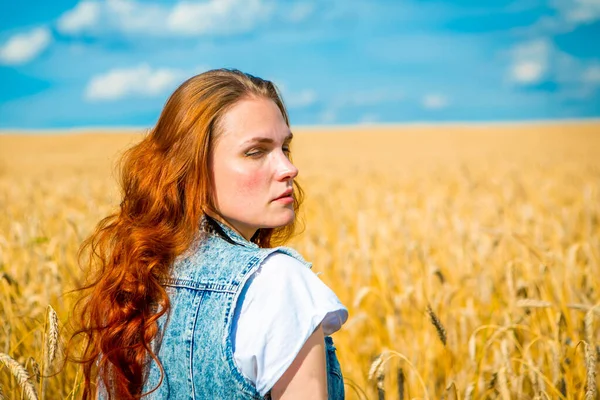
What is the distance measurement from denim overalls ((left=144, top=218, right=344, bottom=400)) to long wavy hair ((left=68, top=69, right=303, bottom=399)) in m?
0.03

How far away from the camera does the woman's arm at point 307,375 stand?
38.7 inches

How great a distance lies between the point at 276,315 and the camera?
961 millimetres

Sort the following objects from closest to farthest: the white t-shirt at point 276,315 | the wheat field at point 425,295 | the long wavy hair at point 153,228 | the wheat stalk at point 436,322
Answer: the white t-shirt at point 276,315 → the long wavy hair at point 153,228 → the wheat stalk at point 436,322 → the wheat field at point 425,295

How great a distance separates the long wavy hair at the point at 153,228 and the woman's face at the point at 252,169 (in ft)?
0.08

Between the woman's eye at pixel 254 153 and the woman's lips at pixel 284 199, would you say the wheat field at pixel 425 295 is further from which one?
the woman's eye at pixel 254 153

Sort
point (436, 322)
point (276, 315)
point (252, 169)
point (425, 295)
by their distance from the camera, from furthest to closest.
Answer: point (425, 295), point (436, 322), point (252, 169), point (276, 315)

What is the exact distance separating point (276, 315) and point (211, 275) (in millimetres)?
174

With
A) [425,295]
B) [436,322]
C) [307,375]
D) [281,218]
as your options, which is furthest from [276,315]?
[425,295]

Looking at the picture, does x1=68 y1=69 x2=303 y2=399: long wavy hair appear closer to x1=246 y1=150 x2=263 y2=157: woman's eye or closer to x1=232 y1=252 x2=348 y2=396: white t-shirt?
x1=246 y1=150 x2=263 y2=157: woman's eye

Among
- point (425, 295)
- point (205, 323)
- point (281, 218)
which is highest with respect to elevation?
point (281, 218)

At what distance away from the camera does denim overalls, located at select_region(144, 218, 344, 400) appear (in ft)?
3.34

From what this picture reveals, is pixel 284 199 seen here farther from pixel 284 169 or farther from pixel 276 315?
pixel 276 315

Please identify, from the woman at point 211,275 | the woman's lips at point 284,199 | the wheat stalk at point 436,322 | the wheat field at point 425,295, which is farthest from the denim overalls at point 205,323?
the wheat stalk at point 436,322

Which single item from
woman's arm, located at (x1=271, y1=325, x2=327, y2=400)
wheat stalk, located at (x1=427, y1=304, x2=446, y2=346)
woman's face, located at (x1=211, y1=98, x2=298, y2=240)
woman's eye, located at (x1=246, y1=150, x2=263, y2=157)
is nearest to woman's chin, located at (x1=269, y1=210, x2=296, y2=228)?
woman's face, located at (x1=211, y1=98, x2=298, y2=240)
